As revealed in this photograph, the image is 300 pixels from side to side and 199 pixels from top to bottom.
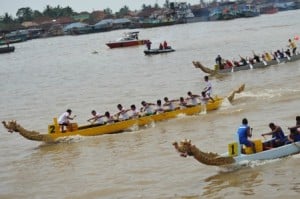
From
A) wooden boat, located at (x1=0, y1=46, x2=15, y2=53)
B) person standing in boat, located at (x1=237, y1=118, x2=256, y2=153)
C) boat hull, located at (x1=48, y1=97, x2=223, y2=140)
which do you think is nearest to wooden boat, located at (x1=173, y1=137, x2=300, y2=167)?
person standing in boat, located at (x1=237, y1=118, x2=256, y2=153)

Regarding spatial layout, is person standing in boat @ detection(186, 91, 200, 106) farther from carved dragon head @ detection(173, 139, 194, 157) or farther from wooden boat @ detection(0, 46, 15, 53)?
wooden boat @ detection(0, 46, 15, 53)

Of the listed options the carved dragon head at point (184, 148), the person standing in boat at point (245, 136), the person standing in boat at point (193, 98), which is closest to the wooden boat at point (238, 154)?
the carved dragon head at point (184, 148)

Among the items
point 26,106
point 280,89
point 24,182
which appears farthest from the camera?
point 26,106

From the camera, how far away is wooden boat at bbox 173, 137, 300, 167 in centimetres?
Answer: 1405

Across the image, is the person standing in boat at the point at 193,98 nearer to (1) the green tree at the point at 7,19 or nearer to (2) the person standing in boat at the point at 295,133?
(2) the person standing in boat at the point at 295,133

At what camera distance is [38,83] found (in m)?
47.2

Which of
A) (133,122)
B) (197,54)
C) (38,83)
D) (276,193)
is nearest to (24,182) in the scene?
(133,122)

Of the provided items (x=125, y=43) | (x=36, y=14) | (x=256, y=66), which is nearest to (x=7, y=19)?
(x=36, y=14)

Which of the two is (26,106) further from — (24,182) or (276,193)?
(276,193)

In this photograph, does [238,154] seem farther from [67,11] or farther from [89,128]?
[67,11]

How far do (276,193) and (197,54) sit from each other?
43.3 meters

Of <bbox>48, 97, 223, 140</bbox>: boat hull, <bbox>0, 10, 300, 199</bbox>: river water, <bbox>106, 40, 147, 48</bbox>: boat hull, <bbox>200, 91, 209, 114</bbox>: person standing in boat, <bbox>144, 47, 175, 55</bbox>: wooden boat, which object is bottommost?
<bbox>0, 10, 300, 199</bbox>: river water

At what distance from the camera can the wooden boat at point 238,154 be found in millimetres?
14050

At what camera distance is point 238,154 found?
47.1 feet
